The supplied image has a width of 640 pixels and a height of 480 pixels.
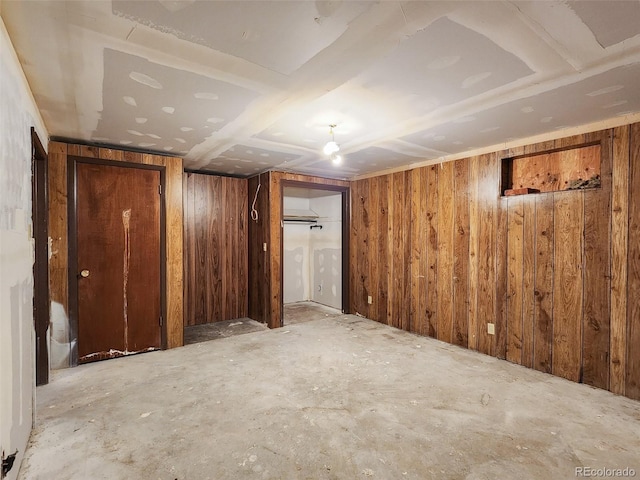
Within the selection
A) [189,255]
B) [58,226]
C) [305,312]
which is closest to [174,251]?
[189,255]

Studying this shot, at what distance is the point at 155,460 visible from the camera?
1781mm

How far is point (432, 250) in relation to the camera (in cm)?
398

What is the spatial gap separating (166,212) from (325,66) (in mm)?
2676

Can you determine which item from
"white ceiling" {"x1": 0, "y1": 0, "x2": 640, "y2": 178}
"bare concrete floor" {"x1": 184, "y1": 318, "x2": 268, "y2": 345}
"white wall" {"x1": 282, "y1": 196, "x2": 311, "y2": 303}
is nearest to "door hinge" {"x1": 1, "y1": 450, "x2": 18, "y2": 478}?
"white ceiling" {"x1": 0, "y1": 0, "x2": 640, "y2": 178}

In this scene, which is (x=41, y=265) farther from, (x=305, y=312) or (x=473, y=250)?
(x=473, y=250)

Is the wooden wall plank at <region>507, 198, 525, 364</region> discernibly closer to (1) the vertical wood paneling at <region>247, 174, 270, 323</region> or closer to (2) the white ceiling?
(2) the white ceiling

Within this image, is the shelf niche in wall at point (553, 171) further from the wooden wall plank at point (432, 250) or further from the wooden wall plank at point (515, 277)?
the wooden wall plank at point (432, 250)

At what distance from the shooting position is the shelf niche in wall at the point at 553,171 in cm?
296

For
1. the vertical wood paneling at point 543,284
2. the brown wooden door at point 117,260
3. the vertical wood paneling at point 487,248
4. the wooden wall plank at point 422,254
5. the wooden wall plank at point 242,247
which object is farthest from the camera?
the wooden wall plank at point 242,247

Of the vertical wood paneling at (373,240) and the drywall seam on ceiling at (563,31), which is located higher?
the drywall seam on ceiling at (563,31)

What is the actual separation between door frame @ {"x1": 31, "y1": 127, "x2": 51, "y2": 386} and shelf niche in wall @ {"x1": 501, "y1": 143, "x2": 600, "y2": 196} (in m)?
4.38

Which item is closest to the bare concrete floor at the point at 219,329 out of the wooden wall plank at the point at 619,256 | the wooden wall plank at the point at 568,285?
the wooden wall plank at the point at 568,285

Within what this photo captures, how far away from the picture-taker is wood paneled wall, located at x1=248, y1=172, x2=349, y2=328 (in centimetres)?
440

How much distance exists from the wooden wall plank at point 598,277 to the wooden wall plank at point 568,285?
5cm
